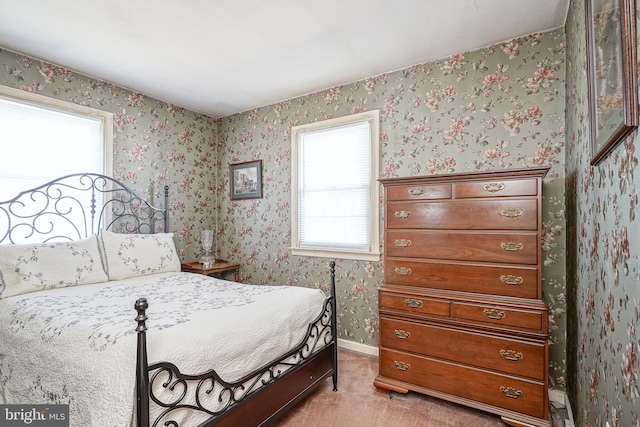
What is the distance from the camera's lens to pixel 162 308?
1.82m

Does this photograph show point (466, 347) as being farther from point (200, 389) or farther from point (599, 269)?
point (200, 389)

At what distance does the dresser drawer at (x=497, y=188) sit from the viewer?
1.91 m

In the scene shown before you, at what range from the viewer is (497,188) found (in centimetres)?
200

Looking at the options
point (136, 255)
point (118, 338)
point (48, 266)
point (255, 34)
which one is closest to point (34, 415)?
point (118, 338)

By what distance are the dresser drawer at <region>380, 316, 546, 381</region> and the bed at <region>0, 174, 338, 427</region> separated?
471mm

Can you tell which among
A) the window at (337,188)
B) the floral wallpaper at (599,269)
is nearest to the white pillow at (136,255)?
the window at (337,188)

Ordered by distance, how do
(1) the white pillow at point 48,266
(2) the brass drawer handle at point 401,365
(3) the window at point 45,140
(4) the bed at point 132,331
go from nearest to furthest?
(4) the bed at point 132,331 < (1) the white pillow at point 48,266 < (2) the brass drawer handle at point 401,365 < (3) the window at point 45,140

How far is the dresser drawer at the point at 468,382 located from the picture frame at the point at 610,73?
4.54ft

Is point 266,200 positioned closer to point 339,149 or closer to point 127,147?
point 339,149

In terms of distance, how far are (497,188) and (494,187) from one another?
0.02 meters

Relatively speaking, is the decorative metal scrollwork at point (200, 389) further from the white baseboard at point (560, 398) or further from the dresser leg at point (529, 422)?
the white baseboard at point (560, 398)

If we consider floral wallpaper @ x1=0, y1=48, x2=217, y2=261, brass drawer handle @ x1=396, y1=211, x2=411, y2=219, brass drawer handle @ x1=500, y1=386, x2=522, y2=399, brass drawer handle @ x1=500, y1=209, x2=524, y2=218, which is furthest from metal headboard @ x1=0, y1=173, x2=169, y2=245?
brass drawer handle @ x1=500, y1=386, x2=522, y2=399

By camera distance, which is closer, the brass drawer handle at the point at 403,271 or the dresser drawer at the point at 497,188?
the dresser drawer at the point at 497,188

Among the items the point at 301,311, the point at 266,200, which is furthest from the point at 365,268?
the point at 266,200
